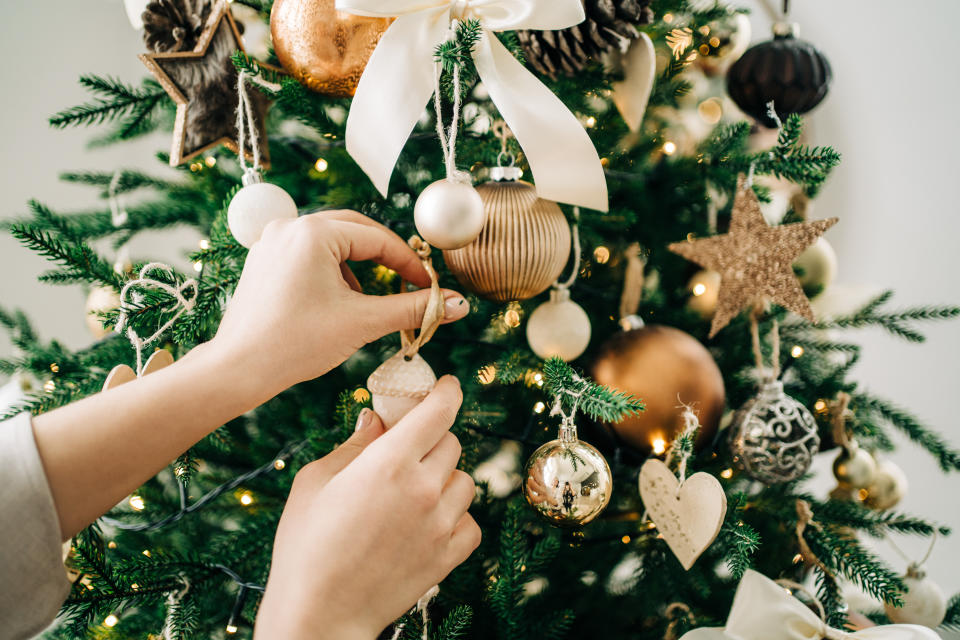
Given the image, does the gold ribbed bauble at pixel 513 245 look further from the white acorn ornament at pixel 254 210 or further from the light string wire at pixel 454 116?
the white acorn ornament at pixel 254 210

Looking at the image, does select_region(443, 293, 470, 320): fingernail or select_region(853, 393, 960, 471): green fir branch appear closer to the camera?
select_region(443, 293, 470, 320): fingernail

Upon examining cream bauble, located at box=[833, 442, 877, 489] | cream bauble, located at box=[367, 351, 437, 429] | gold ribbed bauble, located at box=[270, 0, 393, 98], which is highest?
gold ribbed bauble, located at box=[270, 0, 393, 98]

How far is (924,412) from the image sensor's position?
1.26 m

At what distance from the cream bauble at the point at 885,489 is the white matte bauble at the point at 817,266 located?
301 mm

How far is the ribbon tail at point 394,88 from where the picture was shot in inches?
18.5

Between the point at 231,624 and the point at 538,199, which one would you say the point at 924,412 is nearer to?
the point at 538,199

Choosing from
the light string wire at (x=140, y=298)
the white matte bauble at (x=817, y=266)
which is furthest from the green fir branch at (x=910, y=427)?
the light string wire at (x=140, y=298)

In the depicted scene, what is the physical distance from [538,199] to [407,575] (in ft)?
1.19

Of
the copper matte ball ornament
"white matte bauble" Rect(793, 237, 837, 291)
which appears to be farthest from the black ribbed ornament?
the copper matte ball ornament

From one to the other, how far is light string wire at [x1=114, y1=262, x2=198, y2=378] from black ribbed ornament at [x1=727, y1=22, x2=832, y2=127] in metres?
0.74

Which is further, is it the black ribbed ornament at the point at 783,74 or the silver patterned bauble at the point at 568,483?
the black ribbed ornament at the point at 783,74

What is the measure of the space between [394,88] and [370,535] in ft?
1.28

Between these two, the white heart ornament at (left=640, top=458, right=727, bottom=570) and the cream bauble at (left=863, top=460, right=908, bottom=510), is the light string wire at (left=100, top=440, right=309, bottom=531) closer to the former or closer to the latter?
the white heart ornament at (left=640, top=458, right=727, bottom=570)

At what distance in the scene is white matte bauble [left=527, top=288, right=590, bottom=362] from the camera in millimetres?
601
